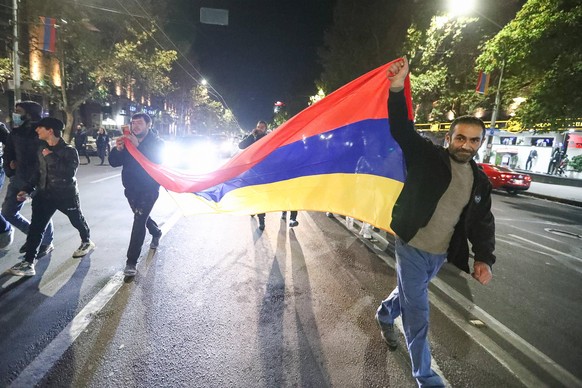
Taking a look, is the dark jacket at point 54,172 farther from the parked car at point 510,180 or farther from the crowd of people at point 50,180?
the parked car at point 510,180

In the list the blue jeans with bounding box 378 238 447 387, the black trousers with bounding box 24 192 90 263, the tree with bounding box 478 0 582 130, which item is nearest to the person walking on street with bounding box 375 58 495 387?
the blue jeans with bounding box 378 238 447 387

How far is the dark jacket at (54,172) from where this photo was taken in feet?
13.9

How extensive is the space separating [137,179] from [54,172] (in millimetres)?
1018

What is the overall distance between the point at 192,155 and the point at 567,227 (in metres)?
17.7

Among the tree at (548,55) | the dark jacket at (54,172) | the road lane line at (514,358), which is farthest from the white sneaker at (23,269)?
the tree at (548,55)

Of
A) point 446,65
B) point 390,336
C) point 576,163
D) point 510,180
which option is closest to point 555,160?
point 576,163

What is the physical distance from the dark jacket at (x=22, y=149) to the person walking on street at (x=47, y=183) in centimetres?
52

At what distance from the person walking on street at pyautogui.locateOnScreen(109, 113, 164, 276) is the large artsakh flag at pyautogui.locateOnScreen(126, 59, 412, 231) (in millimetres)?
365

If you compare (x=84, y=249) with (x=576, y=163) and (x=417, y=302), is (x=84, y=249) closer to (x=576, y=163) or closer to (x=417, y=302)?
(x=417, y=302)

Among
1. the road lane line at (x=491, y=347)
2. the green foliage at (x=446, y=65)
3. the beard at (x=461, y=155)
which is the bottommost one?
the road lane line at (x=491, y=347)

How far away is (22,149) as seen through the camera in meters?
4.73

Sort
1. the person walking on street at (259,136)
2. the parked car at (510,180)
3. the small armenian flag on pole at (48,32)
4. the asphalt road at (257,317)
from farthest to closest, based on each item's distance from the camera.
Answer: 1. the parked car at (510,180)
2. the small armenian flag on pole at (48,32)
3. the person walking on street at (259,136)
4. the asphalt road at (257,317)

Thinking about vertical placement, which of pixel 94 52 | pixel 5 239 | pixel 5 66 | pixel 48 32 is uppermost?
pixel 94 52

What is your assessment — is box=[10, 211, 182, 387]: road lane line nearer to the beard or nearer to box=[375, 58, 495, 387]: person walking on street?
box=[375, 58, 495, 387]: person walking on street
